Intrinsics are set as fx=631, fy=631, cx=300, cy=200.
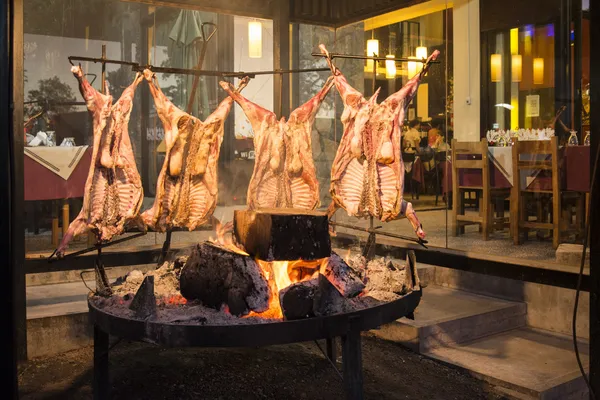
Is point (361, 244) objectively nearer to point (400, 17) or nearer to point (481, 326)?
point (481, 326)

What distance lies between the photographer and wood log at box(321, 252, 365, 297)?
11.2ft

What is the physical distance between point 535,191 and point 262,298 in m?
3.50

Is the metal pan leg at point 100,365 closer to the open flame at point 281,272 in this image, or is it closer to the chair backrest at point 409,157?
the open flame at point 281,272

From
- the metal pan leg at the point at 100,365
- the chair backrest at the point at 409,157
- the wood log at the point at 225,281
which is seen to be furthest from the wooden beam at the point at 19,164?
the chair backrest at the point at 409,157

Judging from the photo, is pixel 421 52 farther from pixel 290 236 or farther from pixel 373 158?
pixel 290 236

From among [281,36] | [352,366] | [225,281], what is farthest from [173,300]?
[281,36]

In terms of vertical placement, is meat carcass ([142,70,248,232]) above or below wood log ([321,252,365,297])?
above

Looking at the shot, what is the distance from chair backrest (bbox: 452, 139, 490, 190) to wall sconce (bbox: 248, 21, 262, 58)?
2182 millimetres

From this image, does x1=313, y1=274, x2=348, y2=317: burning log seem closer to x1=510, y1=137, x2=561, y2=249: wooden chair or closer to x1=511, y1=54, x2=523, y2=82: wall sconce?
x1=510, y1=137, x2=561, y2=249: wooden chair

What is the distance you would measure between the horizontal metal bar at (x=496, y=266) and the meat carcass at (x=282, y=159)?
110 cm

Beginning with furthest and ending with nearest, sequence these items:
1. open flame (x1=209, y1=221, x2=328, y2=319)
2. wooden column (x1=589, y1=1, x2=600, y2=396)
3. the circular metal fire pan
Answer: open flame (x1=209, y1=221, x2=328, y2=319) → wooden column (x1=589, y1=1, x2=600, y2=396) → the circular metal fire pan

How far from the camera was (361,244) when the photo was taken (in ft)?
20.5

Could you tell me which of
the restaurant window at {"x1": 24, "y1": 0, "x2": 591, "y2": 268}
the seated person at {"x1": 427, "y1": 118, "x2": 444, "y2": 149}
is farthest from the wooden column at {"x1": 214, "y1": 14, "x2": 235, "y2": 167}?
the seated person at {"x1": 427, "y1": 118, "x2": 444, "y2": 149}

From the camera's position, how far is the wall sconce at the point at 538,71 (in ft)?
17.4
